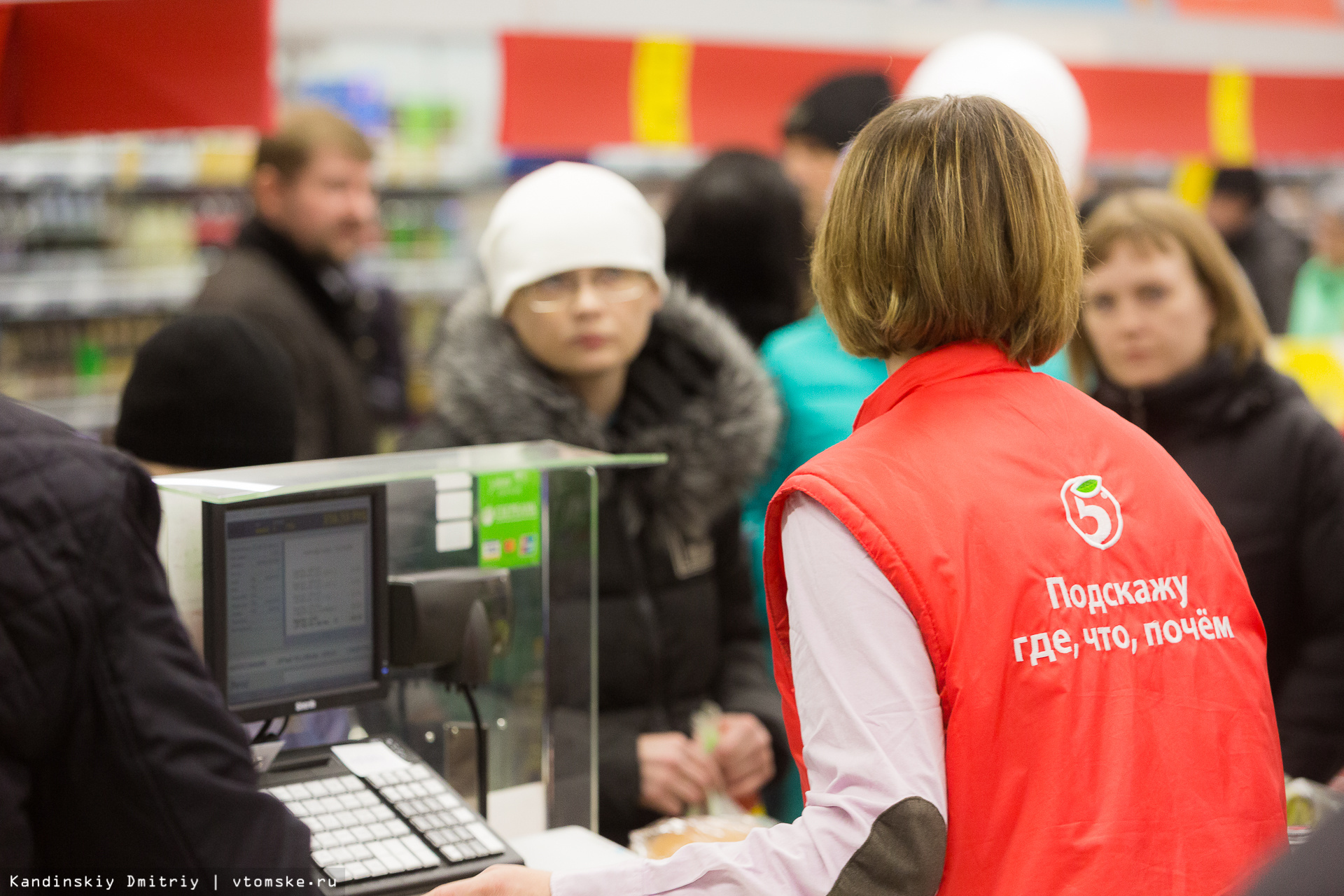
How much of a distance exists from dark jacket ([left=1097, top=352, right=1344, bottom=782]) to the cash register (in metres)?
1.56

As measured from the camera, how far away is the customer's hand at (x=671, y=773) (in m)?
2.12

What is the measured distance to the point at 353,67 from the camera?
5582mm

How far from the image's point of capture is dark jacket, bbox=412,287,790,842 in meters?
2.15

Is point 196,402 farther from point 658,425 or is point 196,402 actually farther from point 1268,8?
point 1268,8

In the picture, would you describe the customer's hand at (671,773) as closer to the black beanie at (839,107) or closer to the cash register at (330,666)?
the cash register at (330,666)

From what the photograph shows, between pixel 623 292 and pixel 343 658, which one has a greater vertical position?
pixel 623 292

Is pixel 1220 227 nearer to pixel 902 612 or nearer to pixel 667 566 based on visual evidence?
pixel 667 566

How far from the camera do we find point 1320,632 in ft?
7.66

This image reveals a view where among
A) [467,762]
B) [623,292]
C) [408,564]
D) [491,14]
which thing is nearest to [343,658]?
[408,564]

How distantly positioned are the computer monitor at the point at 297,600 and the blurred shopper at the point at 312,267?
168 cm

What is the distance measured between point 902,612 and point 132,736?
66cm

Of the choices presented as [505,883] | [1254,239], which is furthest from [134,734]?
[1254,239]

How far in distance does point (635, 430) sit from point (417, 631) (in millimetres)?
711

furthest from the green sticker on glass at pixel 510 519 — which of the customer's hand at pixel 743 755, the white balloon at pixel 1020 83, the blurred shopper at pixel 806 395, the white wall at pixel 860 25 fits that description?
the white wall at pixel 860 25
